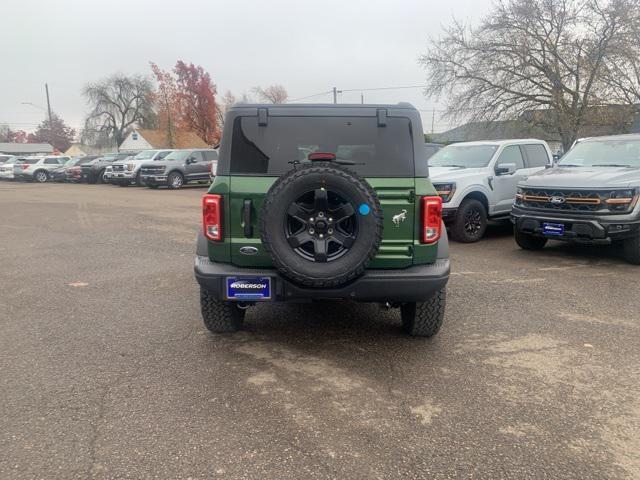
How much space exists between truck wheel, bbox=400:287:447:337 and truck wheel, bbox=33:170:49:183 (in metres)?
33.8

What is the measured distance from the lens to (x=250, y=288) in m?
3.72

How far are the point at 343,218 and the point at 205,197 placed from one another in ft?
3.48

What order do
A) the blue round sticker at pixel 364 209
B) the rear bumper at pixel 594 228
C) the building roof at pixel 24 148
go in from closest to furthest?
1. the blue round sticker at pixel 364 209
2. the rear bumper at pixel 594 228
3. the building roof at pixel 24 148

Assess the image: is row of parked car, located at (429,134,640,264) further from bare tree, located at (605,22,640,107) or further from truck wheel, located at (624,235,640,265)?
bare tree, located at (605,22,640,107)

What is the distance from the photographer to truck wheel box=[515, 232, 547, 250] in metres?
8.06

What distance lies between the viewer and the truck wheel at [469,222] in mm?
8742

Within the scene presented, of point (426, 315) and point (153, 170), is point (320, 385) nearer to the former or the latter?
point (426, 315)

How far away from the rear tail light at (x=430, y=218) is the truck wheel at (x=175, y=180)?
20402mm

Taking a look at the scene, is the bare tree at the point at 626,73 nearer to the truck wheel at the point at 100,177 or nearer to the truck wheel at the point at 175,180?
the truck wheel at the point at 175,180

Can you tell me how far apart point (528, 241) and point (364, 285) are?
17.7 ft

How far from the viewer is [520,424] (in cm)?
302

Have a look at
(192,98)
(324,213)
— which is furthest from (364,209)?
(192,98)

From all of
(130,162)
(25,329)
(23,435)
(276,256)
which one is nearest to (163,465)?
(23,435)

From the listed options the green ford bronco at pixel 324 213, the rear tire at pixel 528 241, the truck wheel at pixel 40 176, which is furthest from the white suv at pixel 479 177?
the truck wheel at pixel 40 176
